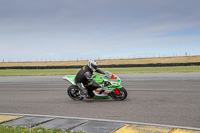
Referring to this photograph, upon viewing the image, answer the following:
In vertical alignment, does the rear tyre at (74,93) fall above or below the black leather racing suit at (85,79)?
below

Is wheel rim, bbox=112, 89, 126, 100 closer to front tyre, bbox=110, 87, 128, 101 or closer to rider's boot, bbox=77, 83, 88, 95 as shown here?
front tyre, bbox=110, 87, 128, 101

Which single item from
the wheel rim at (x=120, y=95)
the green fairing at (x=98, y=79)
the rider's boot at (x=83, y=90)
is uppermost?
the green fairing at (x=98, y=79)

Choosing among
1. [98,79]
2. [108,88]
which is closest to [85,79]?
[98,79]

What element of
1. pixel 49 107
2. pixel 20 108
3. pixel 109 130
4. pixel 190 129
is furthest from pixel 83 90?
pixel 190 129

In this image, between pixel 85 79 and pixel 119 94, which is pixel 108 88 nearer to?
pixel 119 94

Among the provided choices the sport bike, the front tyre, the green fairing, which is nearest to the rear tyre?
the sport bike

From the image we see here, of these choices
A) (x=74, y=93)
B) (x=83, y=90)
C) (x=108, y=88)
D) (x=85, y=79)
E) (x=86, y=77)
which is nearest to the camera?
(x=108, y=88)

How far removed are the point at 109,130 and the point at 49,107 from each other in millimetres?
3646

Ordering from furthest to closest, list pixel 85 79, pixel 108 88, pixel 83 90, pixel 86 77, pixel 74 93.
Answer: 1. pixel 74 93
2. pixel 85 79
3. pixel 83 90
4. pixel 86 77
5. pixel 108 88

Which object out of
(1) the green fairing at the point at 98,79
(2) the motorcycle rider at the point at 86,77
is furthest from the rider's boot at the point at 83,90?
(1) the green fairing at the point at 98,79

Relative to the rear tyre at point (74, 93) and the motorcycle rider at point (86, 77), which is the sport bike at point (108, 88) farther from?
the rear tyre at point (74, 93)

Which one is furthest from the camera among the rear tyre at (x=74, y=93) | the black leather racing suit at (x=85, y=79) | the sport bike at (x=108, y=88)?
the rear tyre at (x=74, y=93)

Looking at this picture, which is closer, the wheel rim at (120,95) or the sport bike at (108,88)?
the sport bike at (108,88)

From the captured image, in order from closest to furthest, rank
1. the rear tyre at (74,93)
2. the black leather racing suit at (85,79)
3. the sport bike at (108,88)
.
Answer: the sport bike at (108,88), the black leather racing suit at (85,79), the rear tyre at (74,93)
